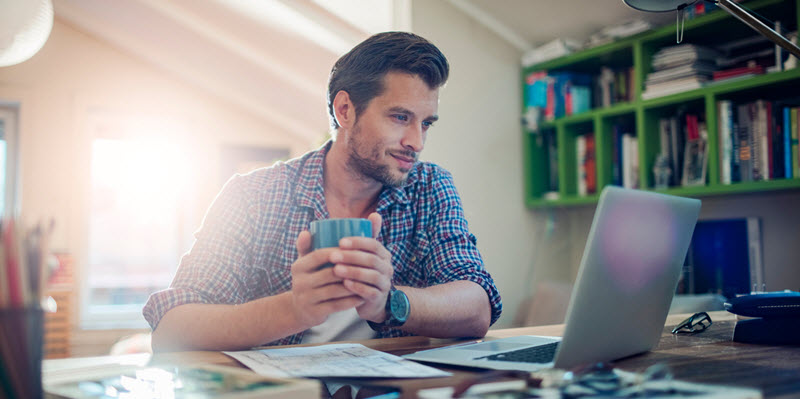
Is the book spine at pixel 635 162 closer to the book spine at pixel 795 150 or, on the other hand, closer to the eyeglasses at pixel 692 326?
the book spine at pixel 795 150

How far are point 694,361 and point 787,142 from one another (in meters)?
1.92

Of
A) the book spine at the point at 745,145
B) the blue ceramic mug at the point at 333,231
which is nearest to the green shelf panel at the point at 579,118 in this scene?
the book spine at the point at 745,145

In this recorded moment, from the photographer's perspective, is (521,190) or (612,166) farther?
(521,190)

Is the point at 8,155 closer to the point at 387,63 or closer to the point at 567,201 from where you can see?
the point at 567,201

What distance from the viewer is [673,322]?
1.48m

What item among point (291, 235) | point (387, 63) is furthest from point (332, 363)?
point (387, 63)

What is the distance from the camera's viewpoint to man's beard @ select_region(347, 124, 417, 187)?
146cm

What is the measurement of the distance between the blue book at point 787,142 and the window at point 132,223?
13.2 ft

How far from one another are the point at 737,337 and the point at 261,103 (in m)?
4.30

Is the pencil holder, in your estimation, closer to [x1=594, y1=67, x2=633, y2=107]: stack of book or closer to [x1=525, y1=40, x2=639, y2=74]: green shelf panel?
[x1=525, y1=40, x2=639, y2=74]: green shelf panel

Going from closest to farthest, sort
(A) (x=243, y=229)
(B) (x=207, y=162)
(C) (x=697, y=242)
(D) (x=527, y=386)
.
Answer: (D) (x=527, y=386) → (A) (x=243, y=229) → (C) (x=697, y=242) → (B) (x=207, y=162)

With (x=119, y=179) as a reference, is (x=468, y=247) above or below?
below

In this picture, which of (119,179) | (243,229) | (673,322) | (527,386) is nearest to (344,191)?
(243,229)

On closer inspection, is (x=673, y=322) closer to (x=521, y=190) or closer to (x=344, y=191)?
(x=344, y=191)
